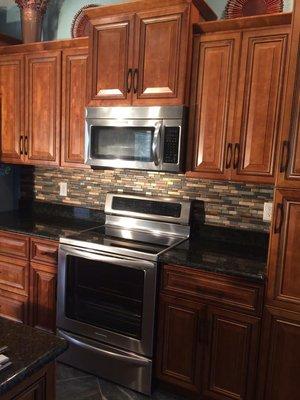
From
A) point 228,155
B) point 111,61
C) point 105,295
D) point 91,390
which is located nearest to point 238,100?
point 228,155

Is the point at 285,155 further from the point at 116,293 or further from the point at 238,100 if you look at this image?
the point at 116,293

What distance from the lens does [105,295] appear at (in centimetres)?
235

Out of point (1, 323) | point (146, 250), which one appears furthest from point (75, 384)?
point (1, 323)

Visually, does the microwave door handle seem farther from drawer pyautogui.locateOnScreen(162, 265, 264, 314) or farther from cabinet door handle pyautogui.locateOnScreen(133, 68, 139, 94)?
drawer pyautogui.locateOnScreen(162, 265, 264, 314)

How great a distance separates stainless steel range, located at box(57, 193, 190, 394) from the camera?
2193 mm

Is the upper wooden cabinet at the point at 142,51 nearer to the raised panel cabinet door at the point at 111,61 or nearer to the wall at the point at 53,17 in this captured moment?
the raised panel cabinet door at the point at 111,61

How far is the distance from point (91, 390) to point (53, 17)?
117 inches

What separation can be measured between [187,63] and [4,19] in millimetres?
2100

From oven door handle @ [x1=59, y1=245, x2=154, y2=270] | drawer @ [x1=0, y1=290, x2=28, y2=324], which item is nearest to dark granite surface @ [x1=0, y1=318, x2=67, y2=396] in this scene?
oven door handle @ [x1=59, y1=245, x2=154, y2=270]

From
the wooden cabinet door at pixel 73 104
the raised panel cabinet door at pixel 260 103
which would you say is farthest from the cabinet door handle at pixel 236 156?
the wooden cabinet door at pixel 73 104

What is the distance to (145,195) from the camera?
2.80 m

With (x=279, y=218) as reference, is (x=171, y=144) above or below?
above

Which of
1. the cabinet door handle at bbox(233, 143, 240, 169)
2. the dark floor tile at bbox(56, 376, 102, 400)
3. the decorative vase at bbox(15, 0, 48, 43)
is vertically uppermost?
the decorative vase at bbox(15, 0, 48, 43)

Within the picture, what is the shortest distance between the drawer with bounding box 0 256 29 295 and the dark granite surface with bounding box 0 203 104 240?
0.25m
